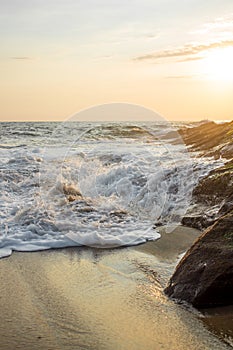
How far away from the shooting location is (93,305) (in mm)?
3932

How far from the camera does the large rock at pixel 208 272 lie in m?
3.94

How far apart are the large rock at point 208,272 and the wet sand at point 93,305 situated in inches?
6.7

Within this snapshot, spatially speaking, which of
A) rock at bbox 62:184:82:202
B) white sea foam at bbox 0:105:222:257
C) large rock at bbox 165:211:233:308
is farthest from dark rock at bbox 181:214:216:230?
large rock at bbox 165:211:233:308

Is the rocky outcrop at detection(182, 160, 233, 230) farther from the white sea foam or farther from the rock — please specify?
the rock

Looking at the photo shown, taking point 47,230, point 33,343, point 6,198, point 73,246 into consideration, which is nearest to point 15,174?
point 6,198

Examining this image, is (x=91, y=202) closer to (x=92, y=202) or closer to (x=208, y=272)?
(x=92, y=202)

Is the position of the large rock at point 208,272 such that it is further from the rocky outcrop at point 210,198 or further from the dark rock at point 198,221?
the dark rock at point 198,221

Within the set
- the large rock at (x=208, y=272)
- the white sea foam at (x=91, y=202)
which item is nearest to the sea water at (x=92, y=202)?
the white sea foam at (x=91, y=202)

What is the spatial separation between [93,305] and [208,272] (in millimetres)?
1065

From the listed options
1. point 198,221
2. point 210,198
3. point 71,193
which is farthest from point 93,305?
point 71,193

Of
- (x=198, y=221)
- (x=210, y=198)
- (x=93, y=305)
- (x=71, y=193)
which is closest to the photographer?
(x=93, y=305)

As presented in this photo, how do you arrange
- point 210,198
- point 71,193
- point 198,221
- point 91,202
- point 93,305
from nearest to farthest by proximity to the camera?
point 93,305 → point 198,221 → point 210,198 → point 91,202 → point 71,193

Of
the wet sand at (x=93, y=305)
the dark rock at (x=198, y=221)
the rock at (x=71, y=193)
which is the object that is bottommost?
the rock at (x=71, y=193)

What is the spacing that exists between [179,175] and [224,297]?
597 centimetres
